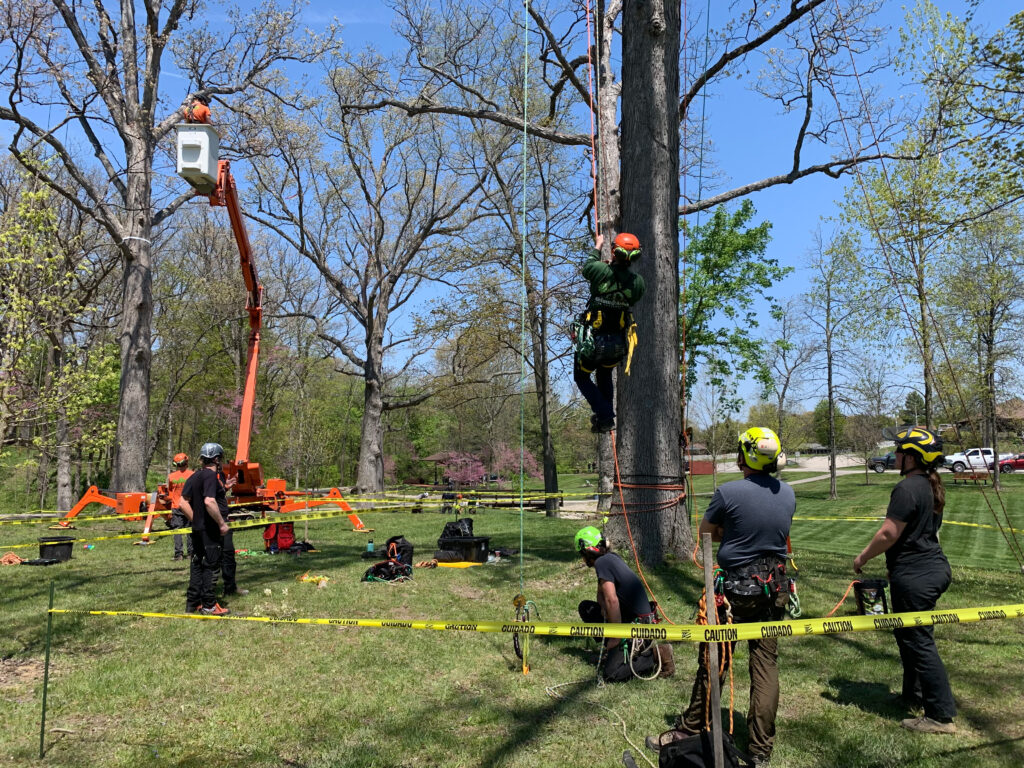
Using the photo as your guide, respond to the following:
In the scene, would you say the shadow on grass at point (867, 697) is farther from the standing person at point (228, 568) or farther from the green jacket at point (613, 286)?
the standing person at point (228, 568)

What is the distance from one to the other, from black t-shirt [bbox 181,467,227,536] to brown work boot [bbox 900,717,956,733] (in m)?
7.18

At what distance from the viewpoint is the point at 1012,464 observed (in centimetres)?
4206

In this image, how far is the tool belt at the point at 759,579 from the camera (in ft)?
13.4

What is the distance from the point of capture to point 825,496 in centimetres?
3183

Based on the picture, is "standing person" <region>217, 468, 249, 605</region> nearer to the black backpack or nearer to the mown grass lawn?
the mown grass lawn

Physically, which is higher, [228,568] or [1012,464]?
[228,568]

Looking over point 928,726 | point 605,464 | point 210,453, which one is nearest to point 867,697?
point 928,726

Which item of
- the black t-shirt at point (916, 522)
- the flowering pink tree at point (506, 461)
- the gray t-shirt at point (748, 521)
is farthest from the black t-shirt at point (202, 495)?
the flowering pink tree at point (506, 461)

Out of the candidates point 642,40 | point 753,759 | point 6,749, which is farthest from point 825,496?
point 6,749

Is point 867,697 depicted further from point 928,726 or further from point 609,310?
point 609,310

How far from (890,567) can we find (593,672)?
261 centimetres

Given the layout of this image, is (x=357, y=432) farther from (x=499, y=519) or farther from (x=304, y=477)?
(x=499, y=519)

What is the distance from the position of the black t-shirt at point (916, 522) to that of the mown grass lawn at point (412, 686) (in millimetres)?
1169

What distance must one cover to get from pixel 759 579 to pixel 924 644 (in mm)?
1499
